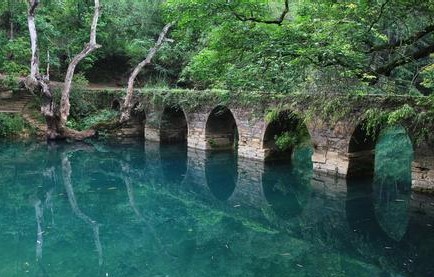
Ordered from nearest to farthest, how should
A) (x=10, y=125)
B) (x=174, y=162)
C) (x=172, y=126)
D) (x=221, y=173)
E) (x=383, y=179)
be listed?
(x=383, y=179), (x=221, y=173), (x=174, y=162), (x=10, y=125), (x=172, y=126)

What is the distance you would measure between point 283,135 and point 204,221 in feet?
19.4

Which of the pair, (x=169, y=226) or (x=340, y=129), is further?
(x=340, y=129)

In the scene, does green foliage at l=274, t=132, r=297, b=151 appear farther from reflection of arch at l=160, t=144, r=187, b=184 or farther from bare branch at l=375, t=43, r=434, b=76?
bare branch at l=375, t=43, r=434, b=76

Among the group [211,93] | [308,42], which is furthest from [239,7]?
[211,93]

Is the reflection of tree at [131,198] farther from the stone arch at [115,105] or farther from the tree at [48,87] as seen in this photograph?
the stone arch at [115,105]

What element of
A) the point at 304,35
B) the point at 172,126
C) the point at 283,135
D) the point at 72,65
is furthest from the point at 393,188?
the point at 72,65

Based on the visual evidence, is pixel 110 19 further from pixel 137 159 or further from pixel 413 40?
pixel 413 40

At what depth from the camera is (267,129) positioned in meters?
14.4

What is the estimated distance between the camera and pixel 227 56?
273 inches

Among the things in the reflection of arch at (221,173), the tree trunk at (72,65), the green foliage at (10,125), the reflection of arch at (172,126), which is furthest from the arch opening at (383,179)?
the green foliage at (10,125)

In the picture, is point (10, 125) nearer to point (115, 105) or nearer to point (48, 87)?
point (48, 87)

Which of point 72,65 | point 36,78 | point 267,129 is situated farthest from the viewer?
point 72,65

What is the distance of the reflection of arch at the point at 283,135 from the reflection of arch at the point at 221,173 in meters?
1.32

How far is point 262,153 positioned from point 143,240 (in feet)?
25.3
